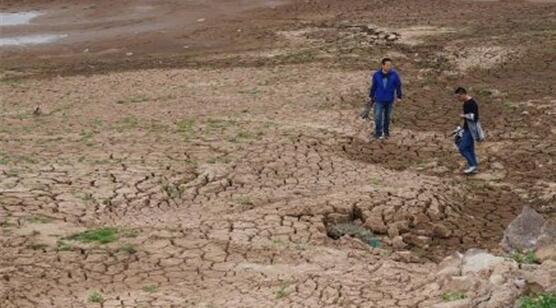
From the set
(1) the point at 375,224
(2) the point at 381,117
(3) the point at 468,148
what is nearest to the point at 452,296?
(1) the point at 375,224

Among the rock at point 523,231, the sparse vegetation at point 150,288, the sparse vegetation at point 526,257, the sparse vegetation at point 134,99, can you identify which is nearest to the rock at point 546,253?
the sparse vegetation at point 526,257

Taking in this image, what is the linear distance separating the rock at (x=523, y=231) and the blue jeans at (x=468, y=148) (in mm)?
3264

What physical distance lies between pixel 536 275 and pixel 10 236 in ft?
20.2

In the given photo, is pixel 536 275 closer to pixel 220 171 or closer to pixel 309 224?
pixel 309 224

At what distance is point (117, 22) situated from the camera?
98.9 ft

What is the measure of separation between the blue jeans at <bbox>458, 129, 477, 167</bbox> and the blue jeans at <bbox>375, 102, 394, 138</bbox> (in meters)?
1.97

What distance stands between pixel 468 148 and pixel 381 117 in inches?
84.1

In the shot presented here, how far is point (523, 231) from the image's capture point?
9.95 meters

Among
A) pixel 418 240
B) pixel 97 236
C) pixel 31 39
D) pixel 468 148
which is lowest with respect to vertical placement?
pixel 418 240

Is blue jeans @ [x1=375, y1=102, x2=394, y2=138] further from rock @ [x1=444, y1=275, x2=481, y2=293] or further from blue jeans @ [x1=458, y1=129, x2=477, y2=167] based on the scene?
rock @ [x1=444, y1=275, x2=481, y2=293]

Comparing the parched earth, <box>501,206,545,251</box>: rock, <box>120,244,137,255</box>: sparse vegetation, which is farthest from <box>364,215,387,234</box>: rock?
<box>120,244,137,255</box>: sparse vegetation

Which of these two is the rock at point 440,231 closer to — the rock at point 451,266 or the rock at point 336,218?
the rock at point 336,218

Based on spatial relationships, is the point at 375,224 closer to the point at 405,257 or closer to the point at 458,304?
the point at 405,257

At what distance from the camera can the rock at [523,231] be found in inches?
→ 388
